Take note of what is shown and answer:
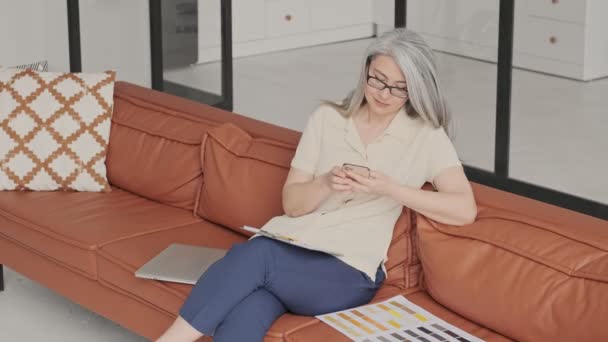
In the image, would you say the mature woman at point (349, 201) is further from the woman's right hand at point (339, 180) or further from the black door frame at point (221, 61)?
the black door frame at point (221, 61)

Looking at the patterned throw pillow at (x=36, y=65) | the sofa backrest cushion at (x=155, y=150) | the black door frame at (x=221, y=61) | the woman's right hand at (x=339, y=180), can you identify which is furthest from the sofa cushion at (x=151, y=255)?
the black door frame at (x=221, y=61)

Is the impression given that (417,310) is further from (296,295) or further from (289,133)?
(289,133)

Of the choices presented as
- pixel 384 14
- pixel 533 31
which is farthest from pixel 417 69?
pixel 384 14

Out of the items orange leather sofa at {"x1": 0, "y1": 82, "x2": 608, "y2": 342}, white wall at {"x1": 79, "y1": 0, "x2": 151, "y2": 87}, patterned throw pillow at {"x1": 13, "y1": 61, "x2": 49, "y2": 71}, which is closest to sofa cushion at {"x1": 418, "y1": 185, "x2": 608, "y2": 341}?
orange leather sofa at {"x1": 0, "y1": 82, "x2": 608, "y2": 342}

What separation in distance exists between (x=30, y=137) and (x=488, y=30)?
185 cm

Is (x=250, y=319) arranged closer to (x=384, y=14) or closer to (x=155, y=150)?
(x=155, y=150)

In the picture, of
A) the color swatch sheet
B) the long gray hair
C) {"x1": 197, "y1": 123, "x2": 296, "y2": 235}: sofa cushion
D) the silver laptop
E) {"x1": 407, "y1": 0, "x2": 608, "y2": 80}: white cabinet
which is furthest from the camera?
{"x1": 407, "y1": 0, "x2": 608, "y2": 80}: white cabinet

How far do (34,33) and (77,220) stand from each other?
7.61 ft

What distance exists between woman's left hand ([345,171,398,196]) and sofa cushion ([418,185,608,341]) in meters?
0.15

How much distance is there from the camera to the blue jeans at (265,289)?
2.72 metres

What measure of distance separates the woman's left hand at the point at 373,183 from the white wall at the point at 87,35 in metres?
3.08

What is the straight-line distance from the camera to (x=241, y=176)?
333 cm

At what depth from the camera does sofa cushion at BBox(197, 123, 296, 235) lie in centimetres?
327

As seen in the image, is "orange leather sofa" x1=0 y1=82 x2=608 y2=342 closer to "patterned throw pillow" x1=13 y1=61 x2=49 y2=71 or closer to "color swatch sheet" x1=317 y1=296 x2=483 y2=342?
"color swatch sheet" x1=317 y1=296 x2=483 y2=342
